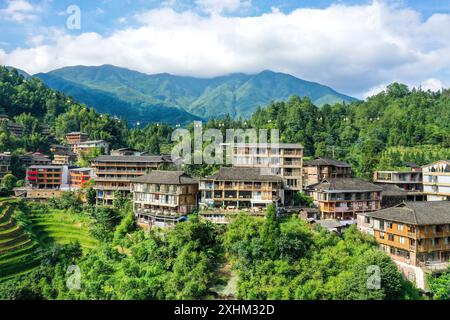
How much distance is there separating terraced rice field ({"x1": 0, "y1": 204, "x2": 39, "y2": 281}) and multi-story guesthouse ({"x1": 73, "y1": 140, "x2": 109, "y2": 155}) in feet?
90.2

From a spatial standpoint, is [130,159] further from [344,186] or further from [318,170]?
[344,186]

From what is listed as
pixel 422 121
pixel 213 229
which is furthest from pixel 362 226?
pixel 422 121

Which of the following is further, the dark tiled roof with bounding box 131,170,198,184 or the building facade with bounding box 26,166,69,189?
the building facade with bounding box 26,166,69,189

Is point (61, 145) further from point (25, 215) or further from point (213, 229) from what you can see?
point (213, 229)

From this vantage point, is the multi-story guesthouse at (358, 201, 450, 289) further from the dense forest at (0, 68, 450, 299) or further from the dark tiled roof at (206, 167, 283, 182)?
the dark tiled roof at (206, 167, 283, 182)

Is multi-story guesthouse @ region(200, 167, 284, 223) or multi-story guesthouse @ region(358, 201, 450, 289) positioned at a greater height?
multi-story guesthouse @ region(200, 167, 284, 223)

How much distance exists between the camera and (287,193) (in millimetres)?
37375

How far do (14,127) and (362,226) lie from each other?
206 ft

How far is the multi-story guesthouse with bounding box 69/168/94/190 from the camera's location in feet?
151

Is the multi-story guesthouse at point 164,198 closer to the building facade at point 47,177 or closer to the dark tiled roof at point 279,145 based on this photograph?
the dark tiled roof at point 279,145

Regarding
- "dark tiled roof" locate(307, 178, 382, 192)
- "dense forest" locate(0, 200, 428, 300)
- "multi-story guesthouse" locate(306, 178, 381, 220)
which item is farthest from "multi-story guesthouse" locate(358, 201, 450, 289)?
"dark tiled roof" locate(307, 178, 382, 192)

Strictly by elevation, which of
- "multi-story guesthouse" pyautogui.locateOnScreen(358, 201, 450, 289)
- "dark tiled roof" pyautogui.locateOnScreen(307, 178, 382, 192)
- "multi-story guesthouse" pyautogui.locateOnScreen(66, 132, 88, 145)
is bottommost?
Result: "multi-story guesthouse" pyautogui.locateOnScreen(358, 201, 450, 289)

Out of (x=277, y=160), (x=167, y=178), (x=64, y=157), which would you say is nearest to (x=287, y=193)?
(x=277, y=160)

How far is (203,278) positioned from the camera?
24656 millimetres
